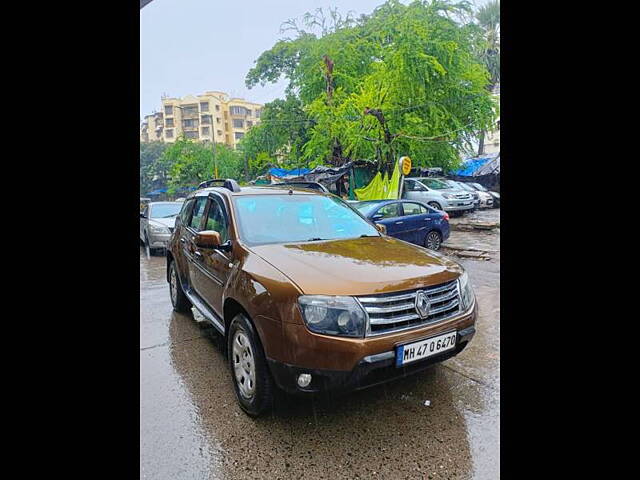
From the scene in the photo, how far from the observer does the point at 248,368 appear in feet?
8.16

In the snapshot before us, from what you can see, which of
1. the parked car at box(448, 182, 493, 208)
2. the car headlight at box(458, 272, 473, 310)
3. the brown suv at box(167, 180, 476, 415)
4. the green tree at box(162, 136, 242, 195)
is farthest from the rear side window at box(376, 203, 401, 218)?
the green tree at box(162, 136, 242, 195)

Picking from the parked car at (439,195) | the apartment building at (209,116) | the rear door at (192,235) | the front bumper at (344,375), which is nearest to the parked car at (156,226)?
the rear door at (192,235)

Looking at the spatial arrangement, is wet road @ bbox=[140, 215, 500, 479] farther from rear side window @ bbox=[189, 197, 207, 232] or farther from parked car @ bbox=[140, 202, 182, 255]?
parked car @ bbox=[140, 202, 182, 255]

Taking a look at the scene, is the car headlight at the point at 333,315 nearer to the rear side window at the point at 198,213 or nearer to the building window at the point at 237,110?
the rear side window at the point at 198,213

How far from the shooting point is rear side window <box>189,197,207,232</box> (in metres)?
3.83

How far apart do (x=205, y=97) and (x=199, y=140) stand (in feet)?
24.3

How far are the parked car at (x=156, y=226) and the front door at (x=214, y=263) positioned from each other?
200 inches

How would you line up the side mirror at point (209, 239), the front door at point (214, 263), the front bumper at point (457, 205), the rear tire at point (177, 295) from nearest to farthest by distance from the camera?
the side mirror at point (209, 239) < the front door at point (214, 263) < the rear tire at point (177, 295) < the front bumper at point (457, 205)

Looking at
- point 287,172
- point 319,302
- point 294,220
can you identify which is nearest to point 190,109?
point 287,172

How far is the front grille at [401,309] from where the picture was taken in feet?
7.13

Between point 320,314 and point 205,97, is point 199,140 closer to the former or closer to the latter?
point 205,97

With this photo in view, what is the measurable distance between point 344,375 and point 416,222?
251 inches
